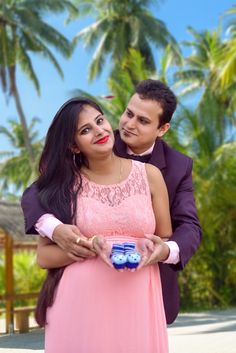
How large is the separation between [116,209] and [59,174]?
0.20 m

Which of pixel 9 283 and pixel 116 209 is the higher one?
pixel 116 209

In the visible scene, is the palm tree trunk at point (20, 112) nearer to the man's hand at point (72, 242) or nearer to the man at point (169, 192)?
the man at point (169, 192)

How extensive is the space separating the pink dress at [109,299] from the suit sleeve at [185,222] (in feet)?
0.28

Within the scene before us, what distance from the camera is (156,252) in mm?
1949

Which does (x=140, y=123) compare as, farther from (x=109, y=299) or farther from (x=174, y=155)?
(x=109, y=299)

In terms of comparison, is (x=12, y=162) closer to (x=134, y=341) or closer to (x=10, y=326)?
(x=10, y=326)

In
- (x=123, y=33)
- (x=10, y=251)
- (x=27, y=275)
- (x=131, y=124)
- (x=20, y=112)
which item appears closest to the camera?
(x=131, y=124)

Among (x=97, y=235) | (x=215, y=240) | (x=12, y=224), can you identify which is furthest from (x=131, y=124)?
(x=215, y=240)

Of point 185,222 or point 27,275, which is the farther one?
point 27,275

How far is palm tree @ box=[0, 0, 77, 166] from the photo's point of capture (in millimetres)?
29438

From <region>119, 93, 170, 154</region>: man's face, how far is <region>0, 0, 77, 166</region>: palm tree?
26.5m

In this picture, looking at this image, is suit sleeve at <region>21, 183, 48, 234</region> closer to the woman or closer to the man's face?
the woman

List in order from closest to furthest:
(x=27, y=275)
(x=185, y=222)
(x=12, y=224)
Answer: (x=185, y=222) → (x=12, y=224) → (x=27, y=275)

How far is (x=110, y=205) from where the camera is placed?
6.70 feet
